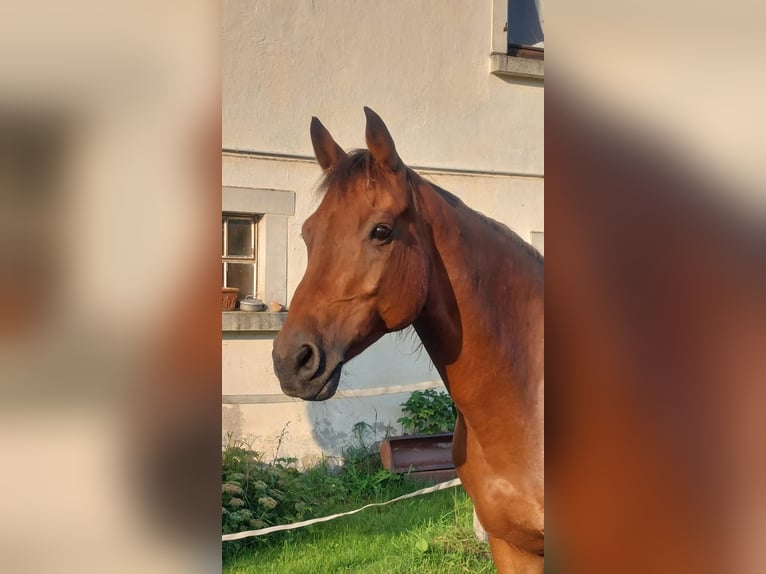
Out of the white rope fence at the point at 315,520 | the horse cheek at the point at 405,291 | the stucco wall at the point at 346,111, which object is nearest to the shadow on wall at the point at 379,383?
the stucco wall at the point at 346,111

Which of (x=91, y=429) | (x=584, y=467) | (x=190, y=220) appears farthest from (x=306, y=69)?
(x=584, y=467)

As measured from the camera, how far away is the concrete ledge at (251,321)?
1.82 meters

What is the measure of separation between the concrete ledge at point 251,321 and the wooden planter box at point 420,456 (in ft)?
2.12

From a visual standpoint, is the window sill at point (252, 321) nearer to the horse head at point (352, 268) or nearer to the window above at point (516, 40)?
the horse head at point (352, 268)

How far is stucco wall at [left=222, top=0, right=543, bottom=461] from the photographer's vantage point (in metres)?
1.70

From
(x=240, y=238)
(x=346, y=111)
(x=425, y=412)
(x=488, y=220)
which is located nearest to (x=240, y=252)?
(x=240, y=238)

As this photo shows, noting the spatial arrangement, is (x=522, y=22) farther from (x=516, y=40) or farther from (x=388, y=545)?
(x=388, y=545)

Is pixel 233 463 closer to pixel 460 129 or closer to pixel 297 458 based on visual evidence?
pixel 297 458

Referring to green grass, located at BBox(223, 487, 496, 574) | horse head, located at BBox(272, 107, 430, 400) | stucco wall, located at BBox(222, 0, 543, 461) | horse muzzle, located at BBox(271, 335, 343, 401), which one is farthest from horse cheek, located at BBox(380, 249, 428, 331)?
green grass, located at BBox(223, 487, 496, 574)

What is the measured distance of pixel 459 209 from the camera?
66.0 inches

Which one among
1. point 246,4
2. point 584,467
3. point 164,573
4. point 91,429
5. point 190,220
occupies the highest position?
point 246,4

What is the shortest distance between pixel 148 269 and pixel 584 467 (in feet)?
3.33

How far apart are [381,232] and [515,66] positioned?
786 mm

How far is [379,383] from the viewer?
2.31 meters
